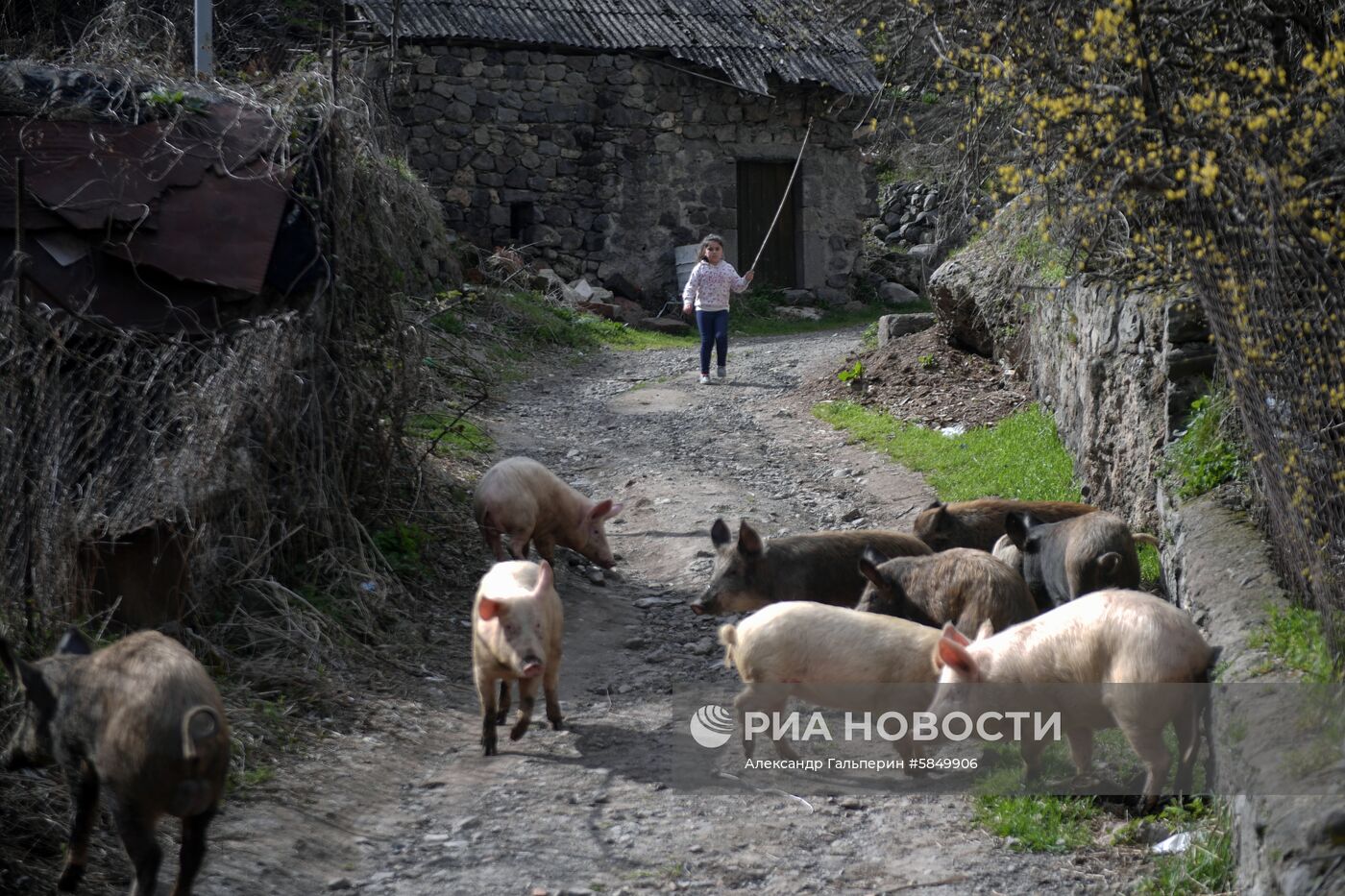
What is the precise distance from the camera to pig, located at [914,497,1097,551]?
7.38m

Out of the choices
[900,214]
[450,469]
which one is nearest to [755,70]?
[900,214]

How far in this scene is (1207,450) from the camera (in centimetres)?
673

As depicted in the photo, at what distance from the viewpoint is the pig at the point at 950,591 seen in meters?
5.91

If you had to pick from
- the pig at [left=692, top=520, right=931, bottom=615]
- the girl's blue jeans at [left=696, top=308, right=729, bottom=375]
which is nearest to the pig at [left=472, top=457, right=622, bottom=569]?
the pig at [left=692, top=520, right=931, bottom=615]

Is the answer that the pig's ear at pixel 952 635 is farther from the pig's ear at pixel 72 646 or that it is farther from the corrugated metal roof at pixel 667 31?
the corrugated metal roof at pixel 667 31

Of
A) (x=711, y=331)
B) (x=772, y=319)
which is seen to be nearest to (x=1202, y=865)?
(x=711, y=331)

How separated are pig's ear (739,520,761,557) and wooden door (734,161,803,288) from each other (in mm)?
13940

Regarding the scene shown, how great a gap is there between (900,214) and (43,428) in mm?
22063

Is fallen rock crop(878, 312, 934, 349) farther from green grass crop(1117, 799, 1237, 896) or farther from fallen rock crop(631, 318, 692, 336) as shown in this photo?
green grass crop(1117, 799, 1237, 896)

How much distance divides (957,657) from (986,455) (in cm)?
529

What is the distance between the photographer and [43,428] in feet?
19.0

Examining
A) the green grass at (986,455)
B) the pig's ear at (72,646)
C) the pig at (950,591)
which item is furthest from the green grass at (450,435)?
the pig's ear at (72,646)

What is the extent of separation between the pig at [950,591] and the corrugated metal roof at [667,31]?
13.2 metres

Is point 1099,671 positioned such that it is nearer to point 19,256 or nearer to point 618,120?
point 19,256
